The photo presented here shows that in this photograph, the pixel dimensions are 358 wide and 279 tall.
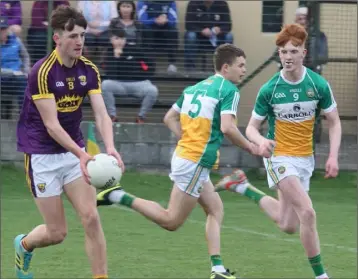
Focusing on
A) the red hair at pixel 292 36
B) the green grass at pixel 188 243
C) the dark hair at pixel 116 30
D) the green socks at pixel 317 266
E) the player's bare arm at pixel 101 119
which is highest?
the red hair at pixel 292 36

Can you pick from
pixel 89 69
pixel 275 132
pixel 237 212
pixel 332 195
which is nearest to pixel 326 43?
pixel 332 195

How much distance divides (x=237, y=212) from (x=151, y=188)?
215 centimetres

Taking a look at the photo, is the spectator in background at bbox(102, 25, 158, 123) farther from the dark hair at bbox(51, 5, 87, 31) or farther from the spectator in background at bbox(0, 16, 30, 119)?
the dark hair at bbox(51, 5, 87, 31)

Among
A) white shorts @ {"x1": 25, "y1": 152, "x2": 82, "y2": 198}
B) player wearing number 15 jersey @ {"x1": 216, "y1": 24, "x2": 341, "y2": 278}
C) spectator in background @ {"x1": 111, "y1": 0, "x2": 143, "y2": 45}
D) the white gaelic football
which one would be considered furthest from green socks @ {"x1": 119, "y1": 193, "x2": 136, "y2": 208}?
spectator in background @ {"x1": 111, "y1": 0, "x2": 143, "y2": 45}

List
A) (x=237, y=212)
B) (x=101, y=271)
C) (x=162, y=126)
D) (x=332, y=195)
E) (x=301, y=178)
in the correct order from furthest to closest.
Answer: (x=162, y=126)
(x=332, y=195)
(x=237, y=212)
(x=301, y=178)
(x=101, y=271)

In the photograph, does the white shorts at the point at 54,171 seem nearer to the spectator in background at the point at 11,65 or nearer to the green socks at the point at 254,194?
the green socks at the point at 254,194

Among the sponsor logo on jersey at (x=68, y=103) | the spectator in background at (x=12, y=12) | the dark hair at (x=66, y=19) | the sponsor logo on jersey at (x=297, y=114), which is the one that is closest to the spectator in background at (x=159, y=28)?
the spectator in background at (x=12, y=12)

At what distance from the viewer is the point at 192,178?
9.45m

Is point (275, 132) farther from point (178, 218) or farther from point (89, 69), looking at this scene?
point (89, 69)

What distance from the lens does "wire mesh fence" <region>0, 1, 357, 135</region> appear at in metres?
16.8

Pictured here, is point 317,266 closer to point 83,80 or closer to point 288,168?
point 288,168

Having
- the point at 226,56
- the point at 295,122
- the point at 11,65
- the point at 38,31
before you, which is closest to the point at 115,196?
the point at 226,56

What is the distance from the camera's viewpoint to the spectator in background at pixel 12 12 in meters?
17.0

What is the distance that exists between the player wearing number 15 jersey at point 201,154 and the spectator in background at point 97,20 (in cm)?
748
